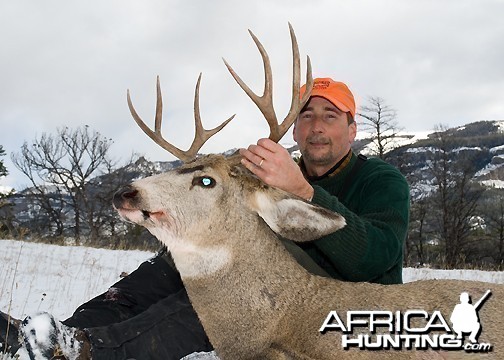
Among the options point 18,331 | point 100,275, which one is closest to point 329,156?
point 18,331

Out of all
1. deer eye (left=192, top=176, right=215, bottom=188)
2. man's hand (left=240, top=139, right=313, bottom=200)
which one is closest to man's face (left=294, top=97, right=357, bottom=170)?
man's hand (left=240, top=139, right=313, bottom=200)

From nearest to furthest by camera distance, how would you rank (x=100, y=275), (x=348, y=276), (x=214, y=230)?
(x=214, y=230) → (x=348, y=276) → (x=100, y=275)

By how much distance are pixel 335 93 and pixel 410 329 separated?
7.74 feet

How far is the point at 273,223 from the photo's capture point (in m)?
3.17

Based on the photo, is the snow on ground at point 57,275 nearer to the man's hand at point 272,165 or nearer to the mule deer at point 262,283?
the mule deer at point 262,283

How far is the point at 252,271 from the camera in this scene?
3076 millimetres

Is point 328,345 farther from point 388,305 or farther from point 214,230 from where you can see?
point 214,230

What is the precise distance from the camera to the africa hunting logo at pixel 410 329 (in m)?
2.71

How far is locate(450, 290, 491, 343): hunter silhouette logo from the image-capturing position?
9.00 feet

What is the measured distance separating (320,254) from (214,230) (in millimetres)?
1244

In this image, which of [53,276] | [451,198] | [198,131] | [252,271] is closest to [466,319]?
[252,271]

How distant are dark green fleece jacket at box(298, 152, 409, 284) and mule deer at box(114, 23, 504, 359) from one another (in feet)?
1.20

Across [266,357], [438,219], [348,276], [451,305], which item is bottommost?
[266,357]

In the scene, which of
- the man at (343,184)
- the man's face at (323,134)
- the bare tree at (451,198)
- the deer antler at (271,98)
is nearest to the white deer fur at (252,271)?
the man at (343,184)
